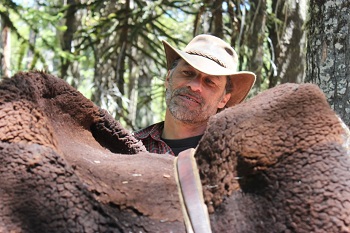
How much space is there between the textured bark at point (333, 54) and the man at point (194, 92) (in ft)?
1.38

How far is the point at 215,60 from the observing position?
9.33 feet

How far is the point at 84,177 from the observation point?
A: 121 centimetres

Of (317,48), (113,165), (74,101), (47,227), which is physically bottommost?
(47,227)

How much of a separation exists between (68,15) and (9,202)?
18.8 feet

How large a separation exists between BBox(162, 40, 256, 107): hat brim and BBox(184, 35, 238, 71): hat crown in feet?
0.11

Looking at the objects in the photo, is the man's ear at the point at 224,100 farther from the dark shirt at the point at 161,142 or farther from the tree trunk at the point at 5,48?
the tree trunk at the point at 5,48

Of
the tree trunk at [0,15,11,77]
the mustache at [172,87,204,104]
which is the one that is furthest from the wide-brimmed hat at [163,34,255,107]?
the tree trunk at [0,15,11,77]

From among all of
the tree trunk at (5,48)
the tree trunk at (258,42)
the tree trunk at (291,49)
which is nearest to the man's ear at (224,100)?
the tree trunk at (258,42)

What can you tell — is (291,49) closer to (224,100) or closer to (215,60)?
(224,100)

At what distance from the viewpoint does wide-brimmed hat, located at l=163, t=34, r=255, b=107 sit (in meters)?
2.75

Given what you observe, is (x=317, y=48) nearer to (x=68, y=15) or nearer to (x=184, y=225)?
(x=184, y=225)

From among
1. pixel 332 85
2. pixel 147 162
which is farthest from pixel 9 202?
pixel 332 85

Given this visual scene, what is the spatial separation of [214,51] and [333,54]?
0.71 m

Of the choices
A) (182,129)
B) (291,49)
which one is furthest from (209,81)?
(291,49)
